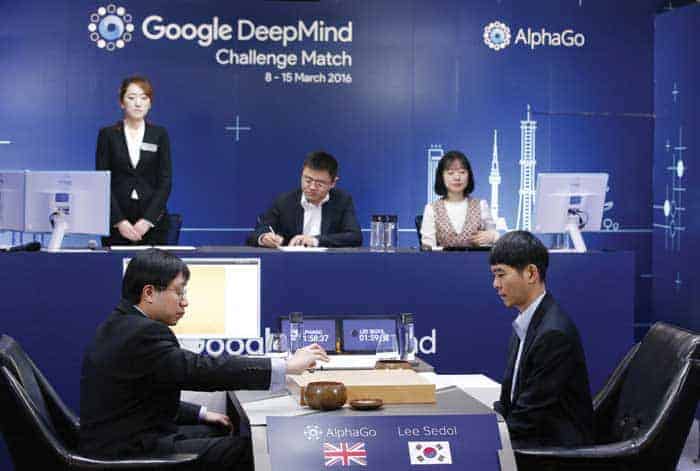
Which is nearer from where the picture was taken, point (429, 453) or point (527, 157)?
point (429, 453)

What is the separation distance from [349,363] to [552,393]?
35.0 inches

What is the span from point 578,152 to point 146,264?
5567 mm

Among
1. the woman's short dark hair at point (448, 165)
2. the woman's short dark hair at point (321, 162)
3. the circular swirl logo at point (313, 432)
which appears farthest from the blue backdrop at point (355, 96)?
the circular swirl logo at point (313, 432)

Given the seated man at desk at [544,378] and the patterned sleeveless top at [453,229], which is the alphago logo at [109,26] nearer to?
the patterned sleeveless top at [453,229]

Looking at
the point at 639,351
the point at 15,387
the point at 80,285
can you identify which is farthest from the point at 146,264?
the point at 80,285

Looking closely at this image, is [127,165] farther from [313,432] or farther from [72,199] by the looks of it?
[313,432]

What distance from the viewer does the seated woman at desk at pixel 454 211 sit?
21.3 ft

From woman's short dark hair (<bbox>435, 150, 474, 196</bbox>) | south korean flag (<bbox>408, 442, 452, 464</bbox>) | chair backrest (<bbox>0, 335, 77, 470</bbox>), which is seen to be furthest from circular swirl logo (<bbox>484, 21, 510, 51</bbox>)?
south korean flag (<bbox>408, 442, 452, 464</bbox>)

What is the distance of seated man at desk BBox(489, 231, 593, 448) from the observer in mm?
3477

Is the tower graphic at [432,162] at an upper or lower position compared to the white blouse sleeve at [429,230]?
upper

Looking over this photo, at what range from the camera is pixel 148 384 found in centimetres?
339

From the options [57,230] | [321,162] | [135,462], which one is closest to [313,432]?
[135,462]

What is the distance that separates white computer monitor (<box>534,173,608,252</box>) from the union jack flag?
127 inches

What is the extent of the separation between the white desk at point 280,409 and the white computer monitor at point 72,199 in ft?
7.66
